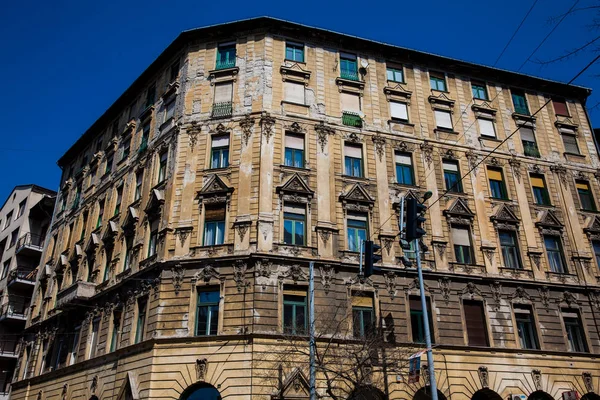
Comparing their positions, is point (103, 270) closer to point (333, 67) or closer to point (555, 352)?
point (333, 67)

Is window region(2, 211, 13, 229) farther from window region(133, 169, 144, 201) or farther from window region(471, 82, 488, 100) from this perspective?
window region(471, 82, 488, 100)

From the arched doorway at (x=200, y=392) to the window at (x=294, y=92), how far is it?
15090 mm

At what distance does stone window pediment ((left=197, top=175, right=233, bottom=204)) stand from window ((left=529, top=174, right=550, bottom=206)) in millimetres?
18040

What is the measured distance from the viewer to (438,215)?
2723 centimetres

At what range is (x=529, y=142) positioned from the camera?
A: 32000 millimetres

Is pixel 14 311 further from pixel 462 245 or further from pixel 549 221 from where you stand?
pixel 549 221

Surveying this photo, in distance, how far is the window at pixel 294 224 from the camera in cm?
2431

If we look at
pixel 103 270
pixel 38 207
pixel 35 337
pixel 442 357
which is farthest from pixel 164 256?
pixel 38 207

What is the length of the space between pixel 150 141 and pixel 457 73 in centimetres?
1955

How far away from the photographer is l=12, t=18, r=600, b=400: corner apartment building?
73.7ft

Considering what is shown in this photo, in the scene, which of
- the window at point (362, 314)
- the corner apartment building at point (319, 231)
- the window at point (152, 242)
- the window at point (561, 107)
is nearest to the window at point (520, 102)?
the corner apartment building at point (319, 231)

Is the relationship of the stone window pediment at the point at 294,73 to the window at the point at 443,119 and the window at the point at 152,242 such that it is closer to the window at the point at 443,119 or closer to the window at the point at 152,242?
the window at the point at 443,119

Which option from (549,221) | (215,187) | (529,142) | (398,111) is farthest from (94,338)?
(529,142)

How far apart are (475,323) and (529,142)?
13.0m
